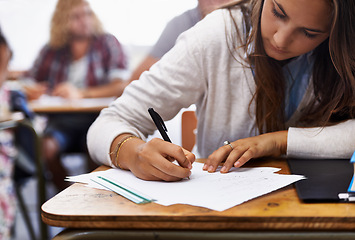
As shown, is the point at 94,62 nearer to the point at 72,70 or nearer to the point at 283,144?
the point at 72,70

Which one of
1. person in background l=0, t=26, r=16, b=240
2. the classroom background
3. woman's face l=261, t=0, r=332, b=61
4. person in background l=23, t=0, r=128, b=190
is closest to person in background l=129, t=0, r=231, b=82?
the classroom background

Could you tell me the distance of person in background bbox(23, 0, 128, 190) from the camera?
2.68 m

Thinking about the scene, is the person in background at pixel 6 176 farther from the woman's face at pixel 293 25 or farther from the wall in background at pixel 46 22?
the woman's face at pixel 293 25

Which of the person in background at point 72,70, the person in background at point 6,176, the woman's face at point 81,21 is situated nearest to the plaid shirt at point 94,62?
the person in background at point 72,70

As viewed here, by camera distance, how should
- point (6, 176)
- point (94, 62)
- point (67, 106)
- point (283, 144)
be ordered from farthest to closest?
point (94, 62), point (67, 106), point (6, 176), point (283, 144)

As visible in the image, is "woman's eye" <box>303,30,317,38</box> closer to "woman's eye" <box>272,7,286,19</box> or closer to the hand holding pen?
"woman's eye" <box>272,7,286,19</box>

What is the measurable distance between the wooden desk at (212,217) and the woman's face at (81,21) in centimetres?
255

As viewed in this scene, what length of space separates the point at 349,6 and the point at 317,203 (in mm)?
453

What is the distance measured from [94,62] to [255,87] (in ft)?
6.56

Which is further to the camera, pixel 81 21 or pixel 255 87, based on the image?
pixel 81 21

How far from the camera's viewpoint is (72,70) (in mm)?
2904

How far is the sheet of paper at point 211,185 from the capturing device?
0.59m

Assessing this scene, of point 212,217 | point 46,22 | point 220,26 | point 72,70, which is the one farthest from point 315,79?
point 46,22

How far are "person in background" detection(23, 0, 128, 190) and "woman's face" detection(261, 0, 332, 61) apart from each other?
1.75 m
